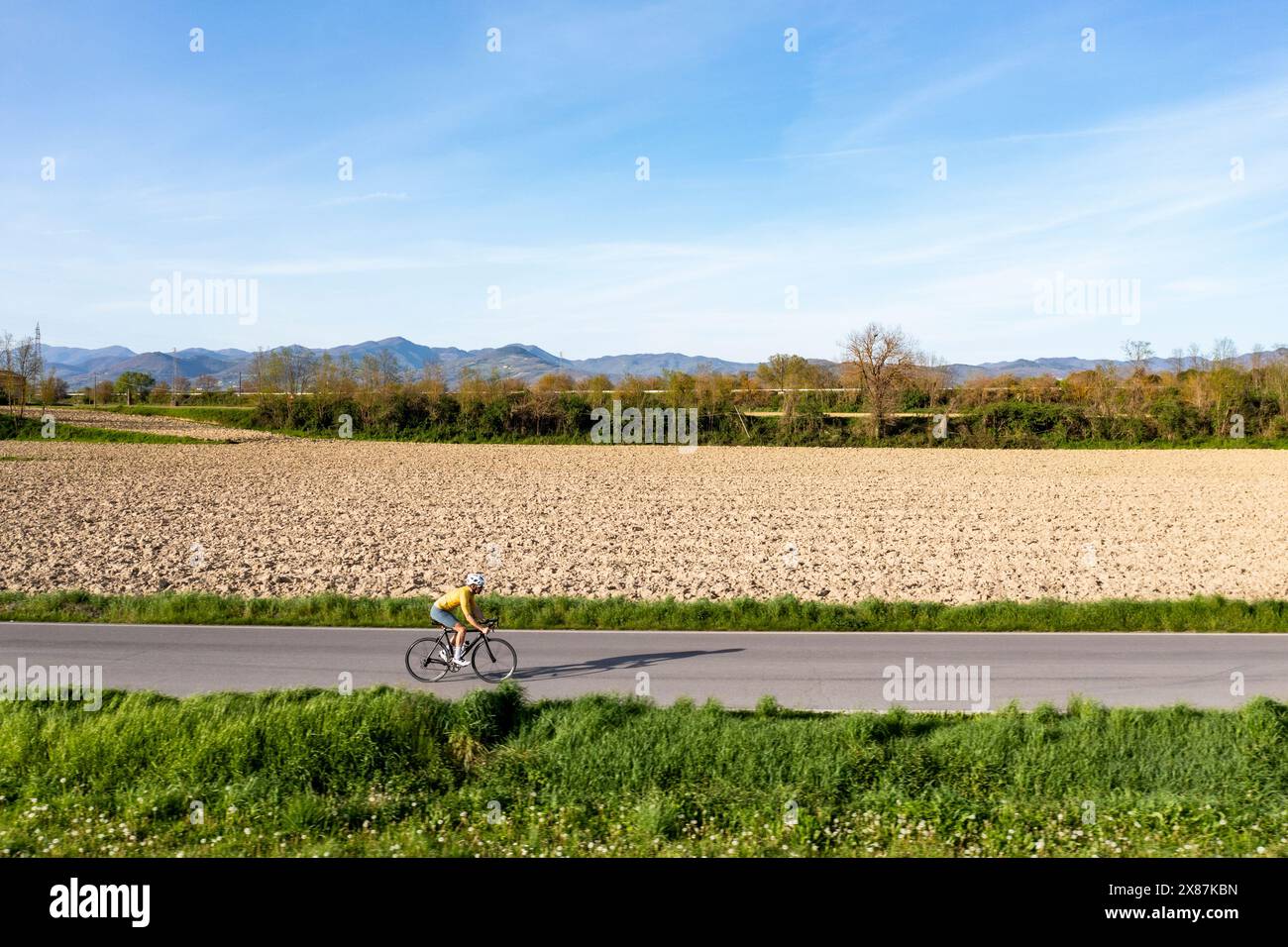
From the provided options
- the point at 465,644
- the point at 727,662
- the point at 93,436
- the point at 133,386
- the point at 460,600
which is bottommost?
the point at 727,662

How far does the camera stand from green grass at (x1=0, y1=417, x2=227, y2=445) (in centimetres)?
5522

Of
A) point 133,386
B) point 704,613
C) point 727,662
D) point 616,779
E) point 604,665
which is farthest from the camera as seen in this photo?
point 133,386

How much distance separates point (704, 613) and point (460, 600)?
494 centimetres

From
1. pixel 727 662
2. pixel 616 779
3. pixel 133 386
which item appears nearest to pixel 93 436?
pixel 133 386

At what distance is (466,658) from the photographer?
39.3ft

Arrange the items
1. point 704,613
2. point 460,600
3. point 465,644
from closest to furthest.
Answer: point 460,600 < point 465,644 < point 704,613

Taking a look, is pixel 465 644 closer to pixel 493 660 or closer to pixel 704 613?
pixel 493 660

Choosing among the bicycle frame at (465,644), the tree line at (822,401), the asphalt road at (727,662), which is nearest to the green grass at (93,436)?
the tree line at (822,401)

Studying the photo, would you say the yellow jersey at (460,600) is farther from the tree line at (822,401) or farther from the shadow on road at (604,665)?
the tree line at (822,401)

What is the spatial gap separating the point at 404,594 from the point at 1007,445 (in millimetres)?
52261

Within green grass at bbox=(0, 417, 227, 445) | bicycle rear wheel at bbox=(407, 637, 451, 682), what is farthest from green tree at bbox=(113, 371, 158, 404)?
bicycle rear wheel at bbox=(407, 637, 451, 682)

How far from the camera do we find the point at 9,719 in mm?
9430
